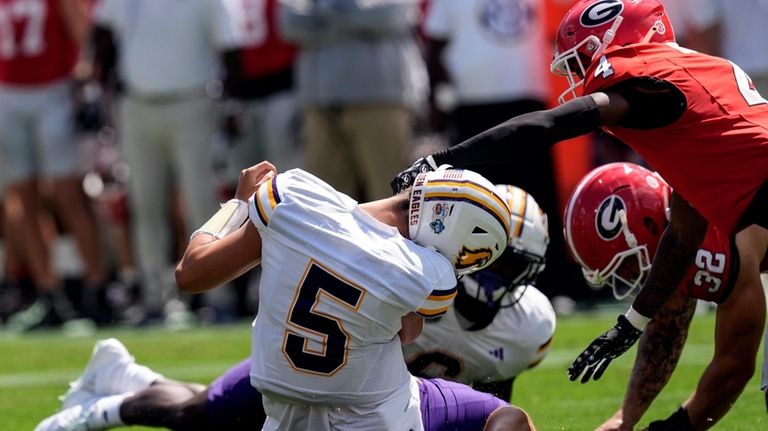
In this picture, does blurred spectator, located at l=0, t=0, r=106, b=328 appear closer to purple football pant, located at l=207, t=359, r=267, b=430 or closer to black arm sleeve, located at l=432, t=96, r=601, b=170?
purple football pant, located at l=207, t=359, r=267, b=430

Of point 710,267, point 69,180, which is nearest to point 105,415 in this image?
point 710,267

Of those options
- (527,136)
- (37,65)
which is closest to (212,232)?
(527,136)

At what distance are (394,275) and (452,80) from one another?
6301mm

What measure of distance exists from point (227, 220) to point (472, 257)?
0.72m

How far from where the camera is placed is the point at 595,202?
16.3ft

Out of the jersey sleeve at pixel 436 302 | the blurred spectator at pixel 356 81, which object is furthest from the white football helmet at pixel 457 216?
the blurred spectator at pixel 356 81

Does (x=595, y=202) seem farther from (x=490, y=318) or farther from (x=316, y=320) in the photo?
(x=316, y=320)

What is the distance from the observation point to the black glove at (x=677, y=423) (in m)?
4.73

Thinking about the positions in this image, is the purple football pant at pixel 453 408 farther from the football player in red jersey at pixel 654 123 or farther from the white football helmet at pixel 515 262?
the white football helmet at pixel 515 262

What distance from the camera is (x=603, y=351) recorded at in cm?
459

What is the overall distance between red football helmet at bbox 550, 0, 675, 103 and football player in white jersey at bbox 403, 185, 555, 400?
2.55ft

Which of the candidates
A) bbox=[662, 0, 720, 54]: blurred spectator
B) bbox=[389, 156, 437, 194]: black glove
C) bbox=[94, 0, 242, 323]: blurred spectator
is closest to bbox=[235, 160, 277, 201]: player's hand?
bbox=[389, 156, 437, 194]: black glove

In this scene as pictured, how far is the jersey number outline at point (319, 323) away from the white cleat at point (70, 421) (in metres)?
1.58

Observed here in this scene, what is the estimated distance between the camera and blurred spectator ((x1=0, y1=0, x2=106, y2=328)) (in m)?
10.3
